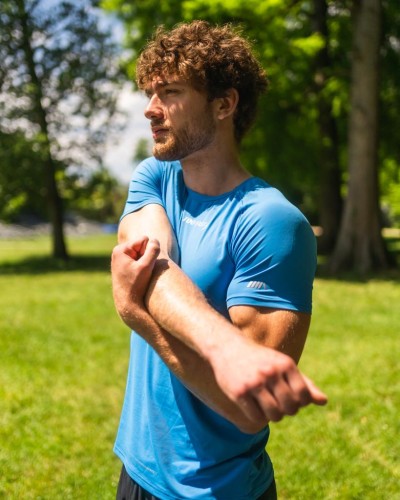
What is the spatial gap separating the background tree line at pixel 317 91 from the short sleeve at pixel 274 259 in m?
12.4

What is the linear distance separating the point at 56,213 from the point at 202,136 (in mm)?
23850

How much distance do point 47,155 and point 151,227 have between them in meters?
21.9

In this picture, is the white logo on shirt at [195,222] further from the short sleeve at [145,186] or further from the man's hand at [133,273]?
the man's hand at [133,273]

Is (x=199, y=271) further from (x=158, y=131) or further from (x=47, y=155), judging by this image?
(x=47, y=155)

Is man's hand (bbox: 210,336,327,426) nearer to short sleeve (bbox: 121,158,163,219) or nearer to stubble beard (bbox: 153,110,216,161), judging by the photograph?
stubble beard (bbox: 153,110,216,161)

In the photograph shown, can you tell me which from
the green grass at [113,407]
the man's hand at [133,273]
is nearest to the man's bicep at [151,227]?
the man's hand at [133,273]

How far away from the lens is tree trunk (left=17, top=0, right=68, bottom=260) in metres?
22.2

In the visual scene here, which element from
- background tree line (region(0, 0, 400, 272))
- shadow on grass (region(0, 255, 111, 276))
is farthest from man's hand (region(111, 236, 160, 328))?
shadow on grass (region(0, 255, 111, 276))

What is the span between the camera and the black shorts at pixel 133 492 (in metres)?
2.09

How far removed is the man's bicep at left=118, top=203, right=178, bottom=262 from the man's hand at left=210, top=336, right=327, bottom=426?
619mm

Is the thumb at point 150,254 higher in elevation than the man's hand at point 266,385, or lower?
higher

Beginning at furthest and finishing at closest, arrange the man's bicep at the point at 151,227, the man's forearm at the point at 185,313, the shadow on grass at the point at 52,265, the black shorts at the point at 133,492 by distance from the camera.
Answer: the shadow on grass at the point at 52,265 < the black shorts at the point at 133,492 < the man's bicep at the point at 151,227 < the man's forearm at the point at 185,313

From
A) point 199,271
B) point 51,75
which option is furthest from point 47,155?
point 199,271

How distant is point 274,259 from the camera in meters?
1.76
